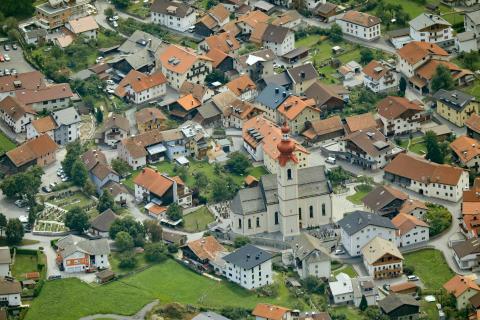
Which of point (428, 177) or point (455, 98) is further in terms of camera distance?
point (455, 98)

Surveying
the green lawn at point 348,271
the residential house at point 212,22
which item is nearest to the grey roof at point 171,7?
the residential house at point 212,22

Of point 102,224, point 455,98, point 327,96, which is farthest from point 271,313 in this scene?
point 455,98

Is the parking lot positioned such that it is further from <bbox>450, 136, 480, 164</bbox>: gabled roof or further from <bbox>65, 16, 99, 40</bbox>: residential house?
<bbox>450, 136, 480, 164</bbox>: gabled roof

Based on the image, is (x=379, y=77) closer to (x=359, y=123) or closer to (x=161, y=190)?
(x=359, y=123)

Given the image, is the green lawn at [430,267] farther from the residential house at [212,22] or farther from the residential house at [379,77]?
the residential house at [212,22]

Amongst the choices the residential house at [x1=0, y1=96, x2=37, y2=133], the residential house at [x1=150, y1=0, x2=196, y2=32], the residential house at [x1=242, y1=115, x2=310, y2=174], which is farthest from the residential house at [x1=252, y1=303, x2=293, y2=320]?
the residential house at [x1=150, y1=0, x2=196, y2=32]

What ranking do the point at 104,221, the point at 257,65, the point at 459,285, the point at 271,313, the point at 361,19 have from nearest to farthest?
the point at 271,313
the point at 459,285
the point at 104,221
the point at 257,65
the point at 361,19
